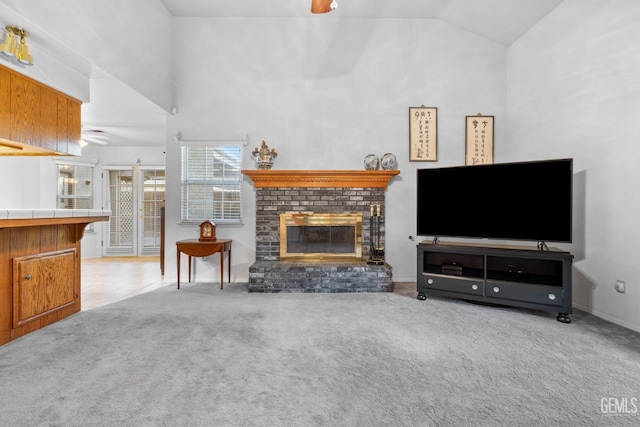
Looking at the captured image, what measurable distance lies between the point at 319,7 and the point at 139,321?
115 inches

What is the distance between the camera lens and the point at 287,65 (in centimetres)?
424

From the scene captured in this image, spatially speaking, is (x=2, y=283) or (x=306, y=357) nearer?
(x=306, y=357)

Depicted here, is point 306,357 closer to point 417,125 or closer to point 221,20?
point 417,125

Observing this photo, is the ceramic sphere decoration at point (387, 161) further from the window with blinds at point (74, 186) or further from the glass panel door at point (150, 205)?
the window with blinds at point (74, 186)

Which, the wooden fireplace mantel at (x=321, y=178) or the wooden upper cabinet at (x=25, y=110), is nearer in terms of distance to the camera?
the wooden upper cabinet at (x=25, y=110)

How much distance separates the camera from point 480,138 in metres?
4.21

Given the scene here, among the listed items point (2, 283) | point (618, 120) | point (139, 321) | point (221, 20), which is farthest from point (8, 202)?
point (618, 120)

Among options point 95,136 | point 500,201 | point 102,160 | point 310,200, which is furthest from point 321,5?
point 102,160

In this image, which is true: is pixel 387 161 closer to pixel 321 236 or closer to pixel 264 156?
pixel 321 236

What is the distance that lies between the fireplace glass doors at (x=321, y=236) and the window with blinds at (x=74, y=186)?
5.02 metres

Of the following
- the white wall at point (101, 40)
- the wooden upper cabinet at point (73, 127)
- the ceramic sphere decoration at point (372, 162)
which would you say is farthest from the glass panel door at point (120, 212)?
the ceramic sphere decoration at point (372, 162)

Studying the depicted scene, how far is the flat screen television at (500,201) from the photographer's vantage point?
2.87 metres

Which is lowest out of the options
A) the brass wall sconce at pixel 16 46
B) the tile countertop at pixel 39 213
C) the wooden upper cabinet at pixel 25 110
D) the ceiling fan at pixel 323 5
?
the tile countertop at pixel 39 213

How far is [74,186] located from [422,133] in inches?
268
